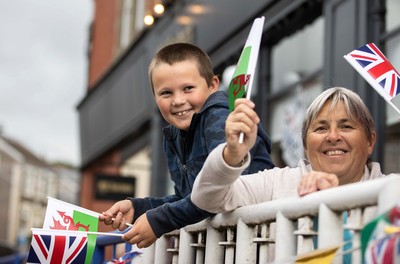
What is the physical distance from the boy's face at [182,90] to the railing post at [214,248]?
70cm

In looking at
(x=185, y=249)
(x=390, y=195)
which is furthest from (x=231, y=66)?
(x=390, y=195)

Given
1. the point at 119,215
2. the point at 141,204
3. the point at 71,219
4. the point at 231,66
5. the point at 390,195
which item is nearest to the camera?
the point at 390,195

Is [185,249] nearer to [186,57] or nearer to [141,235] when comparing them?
[141,235]

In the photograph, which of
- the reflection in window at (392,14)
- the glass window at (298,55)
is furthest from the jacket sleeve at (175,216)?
the glass window at (298,55)

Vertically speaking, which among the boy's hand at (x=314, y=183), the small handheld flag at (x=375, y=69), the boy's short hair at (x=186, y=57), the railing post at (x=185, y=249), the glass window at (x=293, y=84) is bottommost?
the railing post at (x=185, y=249)

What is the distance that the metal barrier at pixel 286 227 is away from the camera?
6.56ft

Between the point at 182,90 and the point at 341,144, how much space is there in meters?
0.80

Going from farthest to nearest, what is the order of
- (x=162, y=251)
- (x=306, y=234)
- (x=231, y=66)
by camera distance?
(x=231, y=66) → (x=162, y=251) → (x=306, y=234)

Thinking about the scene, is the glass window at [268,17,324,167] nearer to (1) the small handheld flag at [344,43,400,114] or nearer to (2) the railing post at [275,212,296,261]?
(1) the small handheld flag at [344,43,400,114]

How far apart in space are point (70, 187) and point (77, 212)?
2724 inches

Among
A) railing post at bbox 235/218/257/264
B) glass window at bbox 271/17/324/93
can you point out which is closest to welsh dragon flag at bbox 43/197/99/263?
railing post at bbox 235/218/257/264

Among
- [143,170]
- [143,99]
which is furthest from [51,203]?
[143,170]

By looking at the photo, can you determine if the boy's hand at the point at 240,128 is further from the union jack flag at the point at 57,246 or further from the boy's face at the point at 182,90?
the boy's face at the point at 182,90

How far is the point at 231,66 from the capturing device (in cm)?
1117
